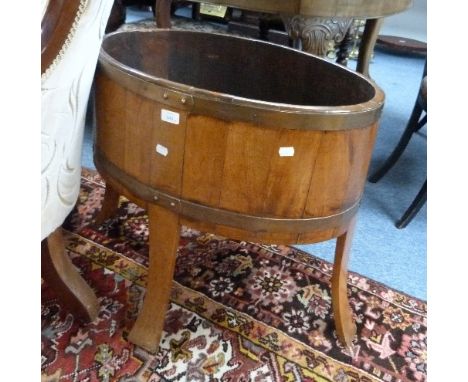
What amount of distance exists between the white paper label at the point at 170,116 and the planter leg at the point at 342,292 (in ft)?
1.30

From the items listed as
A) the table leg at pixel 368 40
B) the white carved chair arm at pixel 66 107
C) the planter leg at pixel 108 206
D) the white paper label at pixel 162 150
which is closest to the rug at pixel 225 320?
the planter leg at pixel 108 206

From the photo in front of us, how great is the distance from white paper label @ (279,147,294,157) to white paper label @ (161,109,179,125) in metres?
0.18

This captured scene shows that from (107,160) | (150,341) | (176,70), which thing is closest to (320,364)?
(150,341)

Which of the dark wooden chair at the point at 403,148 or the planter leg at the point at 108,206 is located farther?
the dark wooden chair at the point at 403,148

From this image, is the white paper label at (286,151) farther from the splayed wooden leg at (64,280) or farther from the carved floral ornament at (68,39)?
the splayed wooden leg at (64,280)

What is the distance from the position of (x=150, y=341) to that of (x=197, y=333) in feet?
0.36

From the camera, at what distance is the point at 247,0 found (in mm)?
1092

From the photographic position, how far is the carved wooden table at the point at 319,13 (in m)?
1.07

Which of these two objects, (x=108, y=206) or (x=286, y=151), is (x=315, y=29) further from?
(x=108, y=206)

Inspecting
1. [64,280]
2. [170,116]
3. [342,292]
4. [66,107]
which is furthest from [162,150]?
[342,292]

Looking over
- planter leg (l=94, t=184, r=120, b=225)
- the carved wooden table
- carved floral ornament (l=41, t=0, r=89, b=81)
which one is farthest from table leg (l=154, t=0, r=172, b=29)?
carved floral ornament (l=41, t=0, r=89, b=81)

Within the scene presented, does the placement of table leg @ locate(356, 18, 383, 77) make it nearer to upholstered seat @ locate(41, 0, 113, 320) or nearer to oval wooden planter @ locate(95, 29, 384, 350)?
oval wooden planter @ locate(95, 29, 384, 350)

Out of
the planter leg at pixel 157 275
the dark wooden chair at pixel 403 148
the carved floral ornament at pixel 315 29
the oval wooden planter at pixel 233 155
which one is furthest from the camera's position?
the dark wooden chair at pixel 403 148
